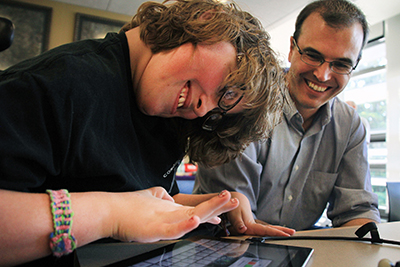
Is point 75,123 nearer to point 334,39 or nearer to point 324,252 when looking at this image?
point 324,252

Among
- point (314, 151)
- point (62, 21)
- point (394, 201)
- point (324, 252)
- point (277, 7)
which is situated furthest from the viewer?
point (62, 21)

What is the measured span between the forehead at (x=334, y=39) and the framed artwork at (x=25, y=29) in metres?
3.44

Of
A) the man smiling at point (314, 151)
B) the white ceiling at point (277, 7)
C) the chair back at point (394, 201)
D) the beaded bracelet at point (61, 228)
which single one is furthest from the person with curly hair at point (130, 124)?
the white ceiling at point (277, 7)

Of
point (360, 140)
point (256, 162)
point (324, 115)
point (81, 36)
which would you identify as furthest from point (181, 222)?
point (81, 36)

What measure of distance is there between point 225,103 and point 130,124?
0.80 feet

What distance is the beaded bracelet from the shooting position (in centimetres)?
40

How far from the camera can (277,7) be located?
3.49 m

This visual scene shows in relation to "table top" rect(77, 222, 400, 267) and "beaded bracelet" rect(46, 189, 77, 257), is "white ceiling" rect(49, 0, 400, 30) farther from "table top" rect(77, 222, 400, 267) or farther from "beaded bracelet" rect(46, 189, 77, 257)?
"beaded bracelet" rect(46, 189, 77, 257)

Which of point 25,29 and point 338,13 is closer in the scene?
point 338,13

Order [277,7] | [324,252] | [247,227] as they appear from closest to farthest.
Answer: [324,252] < [247,227] < [277,7]

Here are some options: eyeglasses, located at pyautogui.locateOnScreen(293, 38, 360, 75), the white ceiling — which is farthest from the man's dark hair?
the white ceiling

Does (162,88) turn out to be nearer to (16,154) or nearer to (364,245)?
(16,154)

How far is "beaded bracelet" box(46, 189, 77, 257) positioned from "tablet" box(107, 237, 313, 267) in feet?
0.23

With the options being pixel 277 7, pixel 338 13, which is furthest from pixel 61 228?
pixel 277 7
